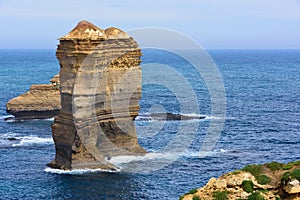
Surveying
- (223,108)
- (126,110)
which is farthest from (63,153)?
(223,108)

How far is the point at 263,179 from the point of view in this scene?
1033 inches

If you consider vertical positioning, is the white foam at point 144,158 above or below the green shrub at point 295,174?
below

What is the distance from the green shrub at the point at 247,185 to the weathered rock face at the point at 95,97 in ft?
124

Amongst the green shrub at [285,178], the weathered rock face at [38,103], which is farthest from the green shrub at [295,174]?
the weathered rock face at [38,103]

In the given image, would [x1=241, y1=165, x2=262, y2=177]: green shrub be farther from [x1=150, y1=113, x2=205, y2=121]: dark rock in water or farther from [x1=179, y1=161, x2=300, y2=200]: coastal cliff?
[x1=150, y1=113, x2=205, y2=121]: dark rock in water

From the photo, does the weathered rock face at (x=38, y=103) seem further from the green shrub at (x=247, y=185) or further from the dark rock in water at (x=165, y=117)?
the green shrub at (x=247, y=185)

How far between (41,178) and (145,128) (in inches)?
1300

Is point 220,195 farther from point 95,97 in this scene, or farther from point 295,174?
point 95,97

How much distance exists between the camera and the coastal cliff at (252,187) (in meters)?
24.5

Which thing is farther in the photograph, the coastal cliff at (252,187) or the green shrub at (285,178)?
the green shrub at (285,178)

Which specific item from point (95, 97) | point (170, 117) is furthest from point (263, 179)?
point (170, 117)

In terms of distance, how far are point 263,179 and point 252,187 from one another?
1.32m

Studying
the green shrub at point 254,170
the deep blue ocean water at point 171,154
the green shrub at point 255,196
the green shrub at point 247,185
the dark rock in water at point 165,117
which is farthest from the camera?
the dark rock in water at point 165,117

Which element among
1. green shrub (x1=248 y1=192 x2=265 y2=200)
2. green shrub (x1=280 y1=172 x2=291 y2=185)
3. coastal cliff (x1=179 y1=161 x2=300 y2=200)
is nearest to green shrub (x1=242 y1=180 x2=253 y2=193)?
coastal cliff (x1=179 y1=161 x2=300 y2=200)
